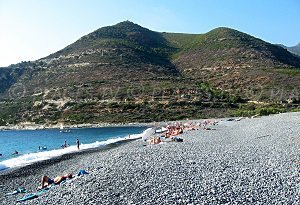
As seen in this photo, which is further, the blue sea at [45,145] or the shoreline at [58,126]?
the shoreline at [58,126]

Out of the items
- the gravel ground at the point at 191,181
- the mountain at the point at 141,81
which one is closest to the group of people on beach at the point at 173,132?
the gravel ground at the point at 191,181

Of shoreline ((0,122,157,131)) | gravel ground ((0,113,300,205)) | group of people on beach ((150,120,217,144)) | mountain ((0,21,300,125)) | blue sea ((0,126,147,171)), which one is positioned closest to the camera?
gravel ground ((0,113,300,205))

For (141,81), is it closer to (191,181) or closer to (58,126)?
(58,126)

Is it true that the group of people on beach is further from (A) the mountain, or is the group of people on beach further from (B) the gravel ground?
(A) the mountain

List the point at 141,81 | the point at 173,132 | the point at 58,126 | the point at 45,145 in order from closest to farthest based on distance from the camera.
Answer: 1. the point at 173,132
2. the point at 45,145
3. the point at 58,126
4. the point at 141,81

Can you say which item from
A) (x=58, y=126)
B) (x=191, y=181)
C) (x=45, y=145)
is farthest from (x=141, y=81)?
(x=191, y=181)

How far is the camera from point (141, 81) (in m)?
111

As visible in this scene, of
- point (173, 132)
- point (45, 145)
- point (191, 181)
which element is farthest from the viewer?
point (45, 145)

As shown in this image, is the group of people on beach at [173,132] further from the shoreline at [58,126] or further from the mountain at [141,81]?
the mountain at [141,81]

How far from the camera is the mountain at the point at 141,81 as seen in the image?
9400 centimetres

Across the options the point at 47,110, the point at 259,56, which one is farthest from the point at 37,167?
the point at 259,56

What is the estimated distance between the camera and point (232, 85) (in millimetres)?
108875

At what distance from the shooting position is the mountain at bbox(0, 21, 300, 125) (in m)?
94.0

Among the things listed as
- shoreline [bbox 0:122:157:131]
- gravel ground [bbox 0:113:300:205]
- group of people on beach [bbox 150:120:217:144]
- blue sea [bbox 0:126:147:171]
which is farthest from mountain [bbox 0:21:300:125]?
gravel ground [bbox 0:113:300:205]
